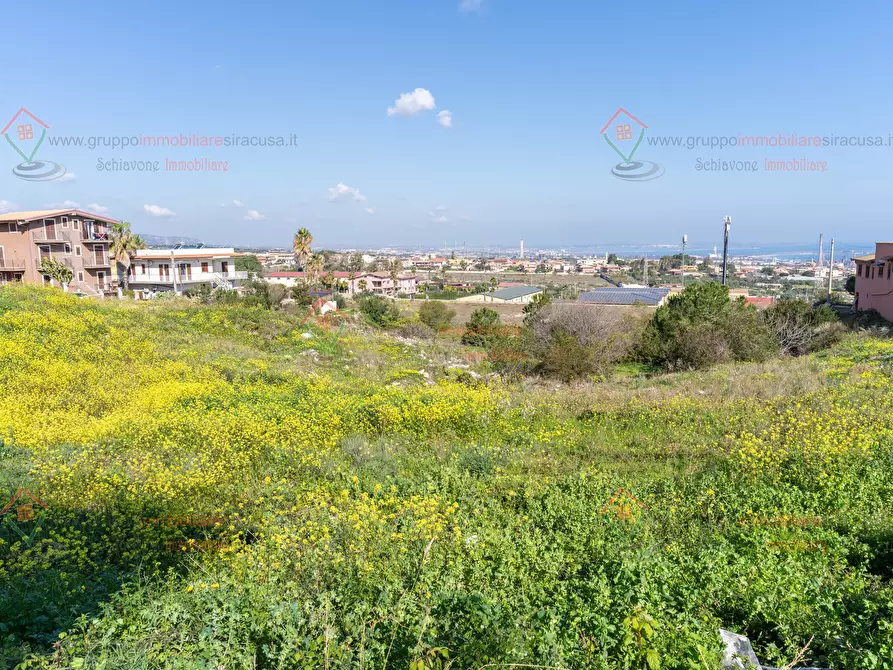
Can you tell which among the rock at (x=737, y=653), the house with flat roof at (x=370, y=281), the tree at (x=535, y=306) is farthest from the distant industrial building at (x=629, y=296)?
the rock at (x=737, y=653)

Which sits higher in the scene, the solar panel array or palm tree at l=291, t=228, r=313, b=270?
palm tree at l=291, t=228, r=313, b=270

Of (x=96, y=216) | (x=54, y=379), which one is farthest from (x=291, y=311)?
(x=96, y=216)

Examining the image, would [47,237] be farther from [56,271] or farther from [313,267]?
[313,267]

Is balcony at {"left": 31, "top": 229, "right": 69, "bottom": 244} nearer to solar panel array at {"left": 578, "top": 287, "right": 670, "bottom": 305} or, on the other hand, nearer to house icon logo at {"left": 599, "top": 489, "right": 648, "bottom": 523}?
house icon logo at {"left": 599, "top": 489, "right": 648, "bottom": 523}


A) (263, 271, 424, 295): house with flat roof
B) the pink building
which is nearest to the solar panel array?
the pink building

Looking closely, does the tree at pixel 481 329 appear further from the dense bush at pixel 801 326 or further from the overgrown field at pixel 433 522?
the overgrown field at pixel 433 522

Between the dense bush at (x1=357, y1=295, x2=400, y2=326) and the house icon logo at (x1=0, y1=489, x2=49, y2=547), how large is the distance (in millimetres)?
23971

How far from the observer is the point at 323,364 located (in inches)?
668

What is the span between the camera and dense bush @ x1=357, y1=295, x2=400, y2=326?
102 feet

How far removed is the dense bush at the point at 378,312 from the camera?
3103 cm

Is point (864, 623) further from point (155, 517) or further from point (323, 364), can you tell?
point (323, 364)

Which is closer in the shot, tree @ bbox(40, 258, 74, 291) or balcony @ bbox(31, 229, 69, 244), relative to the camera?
tree @ bbox(40, 258, 74, 291)

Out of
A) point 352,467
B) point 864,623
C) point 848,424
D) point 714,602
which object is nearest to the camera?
point 864,623

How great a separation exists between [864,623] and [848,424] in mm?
→ 6170
